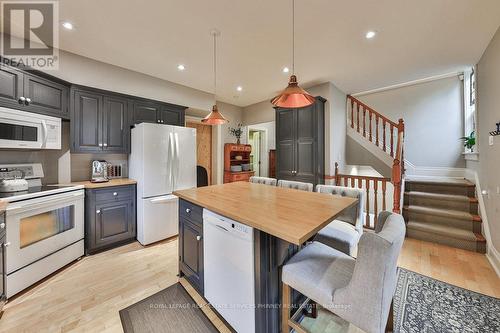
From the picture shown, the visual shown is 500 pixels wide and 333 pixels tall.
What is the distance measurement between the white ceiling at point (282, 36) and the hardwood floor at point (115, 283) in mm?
2771

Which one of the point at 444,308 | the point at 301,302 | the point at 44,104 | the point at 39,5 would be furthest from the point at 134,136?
the point at 444,308

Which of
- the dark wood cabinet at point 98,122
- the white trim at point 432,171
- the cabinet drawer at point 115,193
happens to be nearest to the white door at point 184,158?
the cabinet drawer at point 115,193

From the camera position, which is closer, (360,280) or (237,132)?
(360,280)

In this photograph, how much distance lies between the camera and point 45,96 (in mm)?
2383

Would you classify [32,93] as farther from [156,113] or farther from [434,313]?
[434,313]

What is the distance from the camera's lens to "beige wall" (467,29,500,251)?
92.7 inches

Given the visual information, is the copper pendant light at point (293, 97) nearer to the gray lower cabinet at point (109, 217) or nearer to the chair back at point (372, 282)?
the chair back at point (372, 282)

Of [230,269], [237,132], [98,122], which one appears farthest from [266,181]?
[237,132]

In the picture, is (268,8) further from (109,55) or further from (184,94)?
(184,94)

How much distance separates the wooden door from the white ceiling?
55.0 inches

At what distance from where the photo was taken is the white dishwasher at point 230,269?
128 cm

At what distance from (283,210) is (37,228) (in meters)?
2.63

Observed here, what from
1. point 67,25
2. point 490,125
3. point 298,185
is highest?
point 67,25

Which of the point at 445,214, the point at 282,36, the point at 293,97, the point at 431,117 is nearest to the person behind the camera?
the point at 293,97
